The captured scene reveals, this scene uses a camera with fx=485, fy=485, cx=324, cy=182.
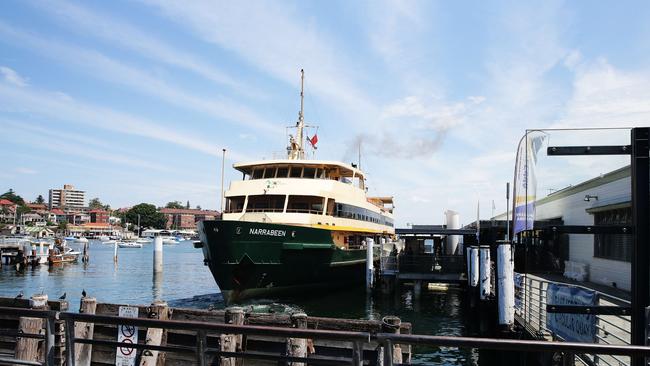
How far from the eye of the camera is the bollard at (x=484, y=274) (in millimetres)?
15672

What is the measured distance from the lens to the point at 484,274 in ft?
52.6

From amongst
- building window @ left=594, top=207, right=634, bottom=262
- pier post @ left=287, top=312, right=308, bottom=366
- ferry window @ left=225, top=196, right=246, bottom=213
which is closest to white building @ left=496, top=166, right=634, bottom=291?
building window @ left=594, top=207, right=634, bottom=262

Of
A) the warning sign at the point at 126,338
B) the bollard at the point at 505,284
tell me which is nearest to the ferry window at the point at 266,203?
the bollard at the point at 505,284

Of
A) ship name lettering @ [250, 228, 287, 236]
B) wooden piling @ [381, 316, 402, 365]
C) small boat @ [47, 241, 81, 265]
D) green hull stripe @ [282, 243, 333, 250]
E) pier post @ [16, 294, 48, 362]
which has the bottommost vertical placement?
small boat @ [47, 241, 81, 265]

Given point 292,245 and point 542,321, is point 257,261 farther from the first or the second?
point 542,321

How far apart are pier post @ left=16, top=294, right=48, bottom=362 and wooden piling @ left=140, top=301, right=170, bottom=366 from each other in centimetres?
185

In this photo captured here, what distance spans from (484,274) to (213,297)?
1566 centimetres

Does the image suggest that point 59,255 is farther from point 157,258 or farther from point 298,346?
point 298,346

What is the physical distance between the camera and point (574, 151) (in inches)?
198

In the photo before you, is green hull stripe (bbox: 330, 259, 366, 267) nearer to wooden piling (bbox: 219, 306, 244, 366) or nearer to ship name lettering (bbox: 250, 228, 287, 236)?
ship name lettering (bbox: 250, 228, 287, 236)

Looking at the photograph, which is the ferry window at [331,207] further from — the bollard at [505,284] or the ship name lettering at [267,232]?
the bollard at [505,284]

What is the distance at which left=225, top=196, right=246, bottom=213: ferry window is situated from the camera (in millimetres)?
24611

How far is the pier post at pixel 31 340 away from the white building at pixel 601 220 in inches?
546

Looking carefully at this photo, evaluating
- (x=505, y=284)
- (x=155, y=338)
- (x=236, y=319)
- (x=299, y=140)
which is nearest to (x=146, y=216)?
(x=299, y=140)
